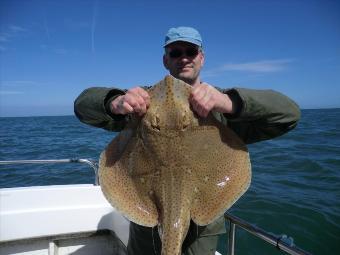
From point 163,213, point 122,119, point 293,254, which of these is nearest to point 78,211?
point 122,119

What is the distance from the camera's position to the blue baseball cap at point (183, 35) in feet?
10.1

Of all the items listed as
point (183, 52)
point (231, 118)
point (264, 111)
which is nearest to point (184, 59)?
point (183, 52)

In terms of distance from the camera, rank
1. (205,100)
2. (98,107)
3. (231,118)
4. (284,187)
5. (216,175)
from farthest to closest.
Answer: (284,187) → (98,107) → (231,118) → (216,175) → (205,100)

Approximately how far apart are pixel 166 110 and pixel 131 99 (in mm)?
271

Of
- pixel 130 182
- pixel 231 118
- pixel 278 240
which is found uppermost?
pixel 231 118

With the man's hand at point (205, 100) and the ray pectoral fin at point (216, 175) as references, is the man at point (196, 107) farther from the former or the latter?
the ray pectoral fin at point (216, 175)

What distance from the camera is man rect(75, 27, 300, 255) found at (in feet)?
7.98

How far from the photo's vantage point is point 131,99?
242cm

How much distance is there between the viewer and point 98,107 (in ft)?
9.29

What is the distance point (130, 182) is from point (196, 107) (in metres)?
0.78

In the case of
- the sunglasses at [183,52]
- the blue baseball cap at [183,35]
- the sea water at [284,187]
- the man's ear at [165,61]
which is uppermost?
the blue baseball cap at [183,35]

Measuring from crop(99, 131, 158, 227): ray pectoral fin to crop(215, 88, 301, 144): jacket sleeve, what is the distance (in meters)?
0.79

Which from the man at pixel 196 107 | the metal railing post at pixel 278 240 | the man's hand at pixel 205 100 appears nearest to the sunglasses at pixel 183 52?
the man at pixel 196 107

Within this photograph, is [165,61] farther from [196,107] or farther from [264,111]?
[264,111]
